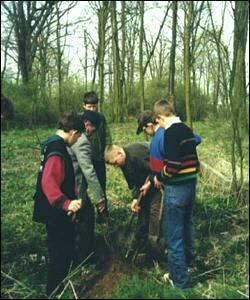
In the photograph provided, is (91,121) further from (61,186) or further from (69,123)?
(61,186)

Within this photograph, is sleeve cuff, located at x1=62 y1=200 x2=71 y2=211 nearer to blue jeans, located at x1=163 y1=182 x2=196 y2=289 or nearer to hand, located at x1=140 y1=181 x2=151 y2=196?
blue jeans, located at x1=163 y1=182 x2=196 y2=289

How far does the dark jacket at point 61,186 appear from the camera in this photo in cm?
423

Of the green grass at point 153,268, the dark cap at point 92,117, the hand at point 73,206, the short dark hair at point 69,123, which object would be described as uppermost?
the dark cap at point 92,117

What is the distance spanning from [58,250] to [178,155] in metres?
1.47

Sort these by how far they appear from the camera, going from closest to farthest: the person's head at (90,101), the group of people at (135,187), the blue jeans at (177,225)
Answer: the group of people at (135,187) < the blue jeans at (177,225) < the person's head at (90,101)

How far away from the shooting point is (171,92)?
46.0 ft

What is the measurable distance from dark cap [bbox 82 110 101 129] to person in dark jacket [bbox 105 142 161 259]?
0.75 m

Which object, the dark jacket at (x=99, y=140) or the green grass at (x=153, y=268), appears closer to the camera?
the green grass at (x=153, y=268)

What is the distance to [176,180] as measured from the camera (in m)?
4.58

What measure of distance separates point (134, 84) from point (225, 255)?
929 inches

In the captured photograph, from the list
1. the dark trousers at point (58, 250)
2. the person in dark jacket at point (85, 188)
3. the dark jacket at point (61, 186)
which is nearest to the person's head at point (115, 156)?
the person in dark jacket at point (85, 188)

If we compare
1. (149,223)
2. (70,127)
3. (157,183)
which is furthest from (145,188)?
(70,127)

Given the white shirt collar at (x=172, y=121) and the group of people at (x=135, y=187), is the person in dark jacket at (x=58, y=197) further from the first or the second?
the white shirt collar at (x=172, y=121)

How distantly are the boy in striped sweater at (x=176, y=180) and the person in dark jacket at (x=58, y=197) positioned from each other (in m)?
0.89
